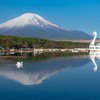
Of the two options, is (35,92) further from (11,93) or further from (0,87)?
(0,87)

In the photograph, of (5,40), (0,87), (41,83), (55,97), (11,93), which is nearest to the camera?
(55,97)

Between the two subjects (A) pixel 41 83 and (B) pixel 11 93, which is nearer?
(B) pixel 11 93

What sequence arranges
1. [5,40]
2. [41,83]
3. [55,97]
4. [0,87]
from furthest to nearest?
[5,40] → [41,83] → [0,87] → [55,97]

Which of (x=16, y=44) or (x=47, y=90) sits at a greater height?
(x=16, y=44)

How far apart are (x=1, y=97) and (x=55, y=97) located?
266cm

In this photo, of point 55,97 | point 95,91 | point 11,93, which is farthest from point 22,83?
point 95,91

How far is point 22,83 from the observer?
12.0 m

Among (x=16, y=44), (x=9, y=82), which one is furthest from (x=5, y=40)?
(x=9, y=82)

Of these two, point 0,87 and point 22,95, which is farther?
point 0,87

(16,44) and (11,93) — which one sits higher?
(16,44)

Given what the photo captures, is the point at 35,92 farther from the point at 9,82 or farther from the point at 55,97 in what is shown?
the point at 9,82

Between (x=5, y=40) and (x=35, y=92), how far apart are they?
70.9 metres

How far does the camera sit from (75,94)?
9695mm

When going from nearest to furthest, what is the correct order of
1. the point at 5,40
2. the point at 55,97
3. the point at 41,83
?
the point at 55,97
the point at 41,83
the point at 5,40
